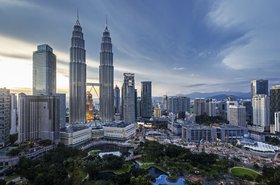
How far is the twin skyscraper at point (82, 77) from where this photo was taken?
49281 millimetres

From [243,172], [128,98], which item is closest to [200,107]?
[128,98]

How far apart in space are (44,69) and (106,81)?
1620cm

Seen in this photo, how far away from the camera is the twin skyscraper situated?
4928 cm

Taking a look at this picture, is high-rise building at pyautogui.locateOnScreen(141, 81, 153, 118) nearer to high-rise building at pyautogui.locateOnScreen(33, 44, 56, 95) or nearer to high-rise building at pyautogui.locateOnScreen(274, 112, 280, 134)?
high-rise building at pyautogui.locateOnScreen(33, 44, 56, 95)

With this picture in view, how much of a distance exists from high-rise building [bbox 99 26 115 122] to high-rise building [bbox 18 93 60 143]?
1005 inches

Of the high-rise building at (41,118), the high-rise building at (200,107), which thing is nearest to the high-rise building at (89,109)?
the high-rise building at (41,118)

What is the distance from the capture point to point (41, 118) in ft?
90.8

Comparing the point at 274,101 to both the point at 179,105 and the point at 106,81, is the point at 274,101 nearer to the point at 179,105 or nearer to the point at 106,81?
the point at 179,105

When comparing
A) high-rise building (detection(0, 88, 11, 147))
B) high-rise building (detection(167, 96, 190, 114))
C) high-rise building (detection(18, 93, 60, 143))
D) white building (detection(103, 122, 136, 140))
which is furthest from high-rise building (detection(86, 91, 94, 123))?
high-rise building (detection(0, 88, 11, 147))

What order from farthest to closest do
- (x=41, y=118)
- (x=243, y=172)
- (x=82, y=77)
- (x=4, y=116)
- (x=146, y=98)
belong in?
1. (x=146, y=98)
2. (x=82, y=77)
3. (x=41, y=118)
4. (x=4, y=116)
5. (x=243, y=172)

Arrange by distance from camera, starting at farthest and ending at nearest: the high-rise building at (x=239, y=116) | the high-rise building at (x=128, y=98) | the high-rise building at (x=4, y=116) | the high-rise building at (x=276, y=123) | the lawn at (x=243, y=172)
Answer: the high-rise building at (x=128, y=98) < the high-rise building at (x=239, y=116) < the high-rise building at (x=276, y=123) < the high-rise building at (x=4, y=116) < the lawn at (x=243, y=172)

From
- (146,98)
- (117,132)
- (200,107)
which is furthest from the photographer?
(146,98)

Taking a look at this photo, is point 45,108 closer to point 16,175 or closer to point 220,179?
point 16,175

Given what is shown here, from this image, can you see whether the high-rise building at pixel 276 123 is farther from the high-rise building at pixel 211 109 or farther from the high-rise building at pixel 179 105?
the high-rise building at pixel 179 105
